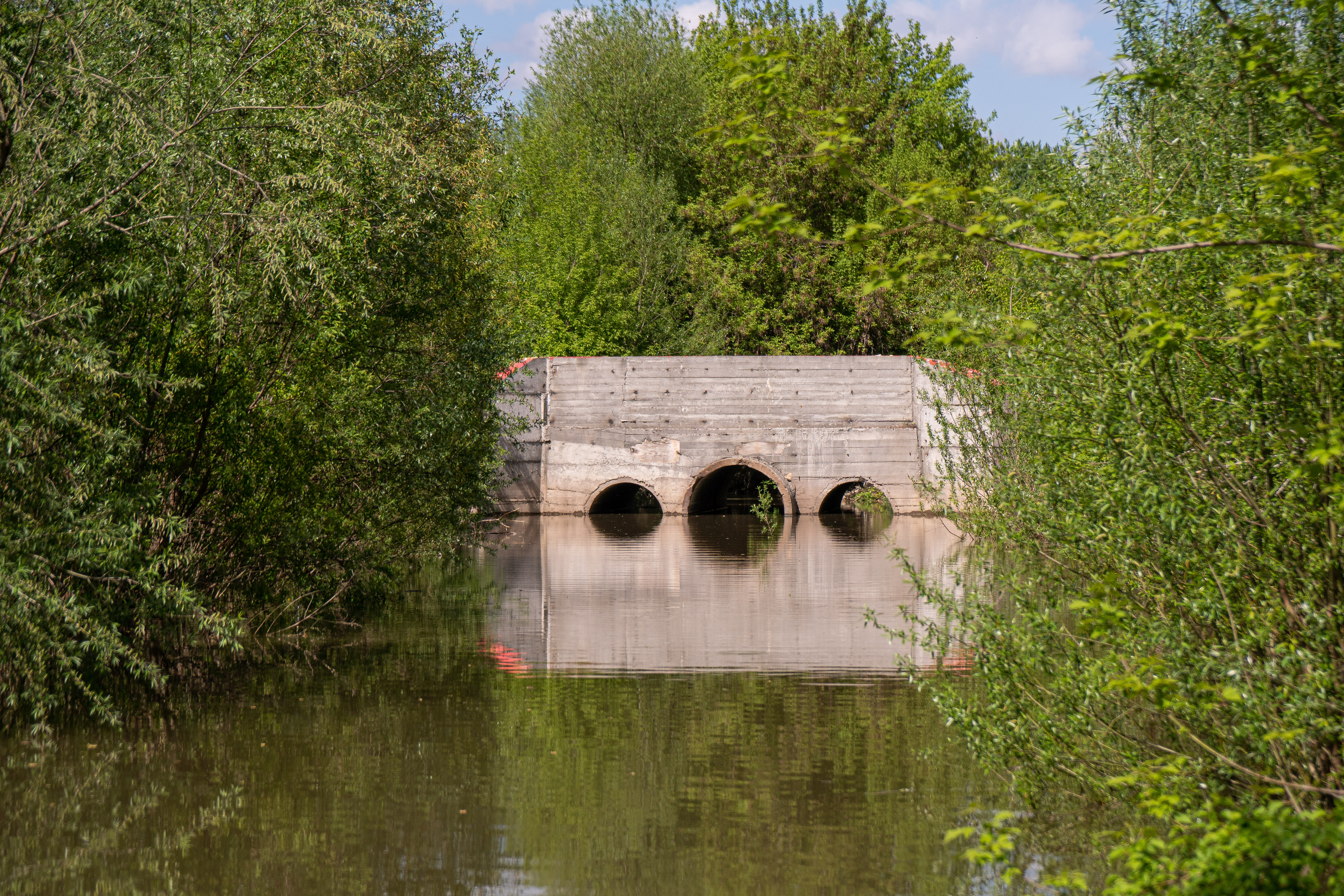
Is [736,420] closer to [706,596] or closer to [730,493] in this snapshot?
[730,493]

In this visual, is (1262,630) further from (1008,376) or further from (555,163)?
(555,163)

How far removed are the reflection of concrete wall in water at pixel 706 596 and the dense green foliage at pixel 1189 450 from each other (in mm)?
2993

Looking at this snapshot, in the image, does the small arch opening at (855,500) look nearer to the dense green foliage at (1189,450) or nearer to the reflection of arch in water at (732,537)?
the reflection of arch in water at (732,537)

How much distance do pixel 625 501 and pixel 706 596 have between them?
56.2 feet

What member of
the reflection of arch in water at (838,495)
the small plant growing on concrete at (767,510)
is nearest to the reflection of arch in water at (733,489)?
the small plant growing on concrete at (767,510)

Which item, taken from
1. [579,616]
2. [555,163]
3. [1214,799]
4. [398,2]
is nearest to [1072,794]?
[1214,799]

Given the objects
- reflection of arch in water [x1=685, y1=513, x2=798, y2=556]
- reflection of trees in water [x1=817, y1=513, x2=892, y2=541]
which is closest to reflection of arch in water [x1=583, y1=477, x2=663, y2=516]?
reflection of arch in water [x1=685, y1=513, x2=798, y2=556]

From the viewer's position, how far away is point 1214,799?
433 cm

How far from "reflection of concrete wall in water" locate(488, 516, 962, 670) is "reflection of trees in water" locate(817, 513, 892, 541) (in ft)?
0.45

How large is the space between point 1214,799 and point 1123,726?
148 centimetres

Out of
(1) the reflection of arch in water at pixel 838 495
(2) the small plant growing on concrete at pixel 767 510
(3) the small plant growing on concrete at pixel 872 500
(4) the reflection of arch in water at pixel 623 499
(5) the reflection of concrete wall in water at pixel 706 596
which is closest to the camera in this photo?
(5) the reflection of concrete wall in water at pixel 706 596

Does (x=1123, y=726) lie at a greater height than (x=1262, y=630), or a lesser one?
lesser

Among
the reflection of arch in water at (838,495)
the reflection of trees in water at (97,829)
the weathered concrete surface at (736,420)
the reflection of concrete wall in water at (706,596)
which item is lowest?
the reflection of trees in water at (97,829)

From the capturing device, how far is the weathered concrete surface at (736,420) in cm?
2645
